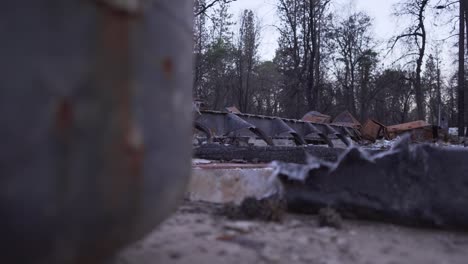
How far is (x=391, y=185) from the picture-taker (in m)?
2.18

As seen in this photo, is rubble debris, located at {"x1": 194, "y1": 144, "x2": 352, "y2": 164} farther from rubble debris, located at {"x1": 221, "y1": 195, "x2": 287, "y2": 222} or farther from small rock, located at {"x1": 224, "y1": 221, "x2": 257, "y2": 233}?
small rock, located at {"x1": 224, "y1": 221, "x2": 257, "y2": 233}

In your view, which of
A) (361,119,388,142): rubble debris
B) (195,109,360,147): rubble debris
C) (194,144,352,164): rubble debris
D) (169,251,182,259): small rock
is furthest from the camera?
(361,119,388,142): rubble debris

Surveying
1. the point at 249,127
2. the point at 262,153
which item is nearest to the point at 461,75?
the point at 249,127

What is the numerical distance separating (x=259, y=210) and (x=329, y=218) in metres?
0.38

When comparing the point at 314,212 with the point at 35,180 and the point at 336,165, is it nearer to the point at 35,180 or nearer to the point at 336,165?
the point at 336,165

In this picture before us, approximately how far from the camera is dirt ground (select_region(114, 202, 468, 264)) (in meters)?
1.56

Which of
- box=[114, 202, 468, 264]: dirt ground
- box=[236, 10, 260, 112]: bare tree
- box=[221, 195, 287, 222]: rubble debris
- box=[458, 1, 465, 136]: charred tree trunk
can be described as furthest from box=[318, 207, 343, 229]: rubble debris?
box=[236, 10, 260, 112]: bare tree

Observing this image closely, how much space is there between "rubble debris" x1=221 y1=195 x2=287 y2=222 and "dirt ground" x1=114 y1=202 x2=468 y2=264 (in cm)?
5

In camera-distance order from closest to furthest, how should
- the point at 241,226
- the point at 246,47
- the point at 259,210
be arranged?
the point at 241,226 < the point at 259,210 < the point at 246,47

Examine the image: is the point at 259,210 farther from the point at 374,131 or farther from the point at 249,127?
the point at 374,131

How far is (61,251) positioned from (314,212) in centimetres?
170

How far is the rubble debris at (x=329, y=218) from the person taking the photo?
2041mm

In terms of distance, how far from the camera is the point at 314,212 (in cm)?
228

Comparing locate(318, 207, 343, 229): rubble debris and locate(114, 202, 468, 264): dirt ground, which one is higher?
locate(318, 207, 343, 229): rubble debris
